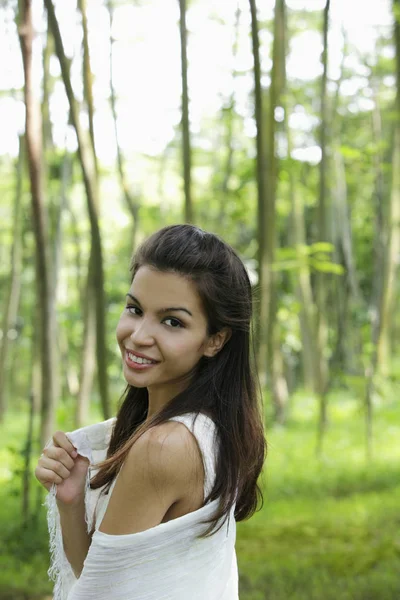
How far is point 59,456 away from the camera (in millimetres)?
1532

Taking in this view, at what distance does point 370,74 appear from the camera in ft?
28.3

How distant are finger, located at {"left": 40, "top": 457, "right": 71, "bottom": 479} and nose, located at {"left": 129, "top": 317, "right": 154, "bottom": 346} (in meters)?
0.27

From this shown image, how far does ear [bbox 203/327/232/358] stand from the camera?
1.56 m

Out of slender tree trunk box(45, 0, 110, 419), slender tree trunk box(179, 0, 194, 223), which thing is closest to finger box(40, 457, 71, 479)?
slender tree trunk box(45, 0, 110, 419)

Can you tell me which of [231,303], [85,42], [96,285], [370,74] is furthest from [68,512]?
[370,74]

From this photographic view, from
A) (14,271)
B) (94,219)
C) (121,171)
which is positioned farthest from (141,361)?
(14,271)

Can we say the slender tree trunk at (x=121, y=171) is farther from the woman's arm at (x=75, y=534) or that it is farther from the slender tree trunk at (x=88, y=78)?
the woman's arm at (x=75, y=534)

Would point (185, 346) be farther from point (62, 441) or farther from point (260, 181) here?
point (260, 181)

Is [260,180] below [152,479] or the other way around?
the other way around

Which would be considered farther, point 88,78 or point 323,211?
point 323,211

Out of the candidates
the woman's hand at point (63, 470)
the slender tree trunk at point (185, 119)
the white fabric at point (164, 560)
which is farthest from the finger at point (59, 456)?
the slender tree trunk at point (185, 119)

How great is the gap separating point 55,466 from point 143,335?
0.97 feet

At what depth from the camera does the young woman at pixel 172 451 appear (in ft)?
A: 4.45

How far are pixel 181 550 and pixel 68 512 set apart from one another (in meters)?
0.27
